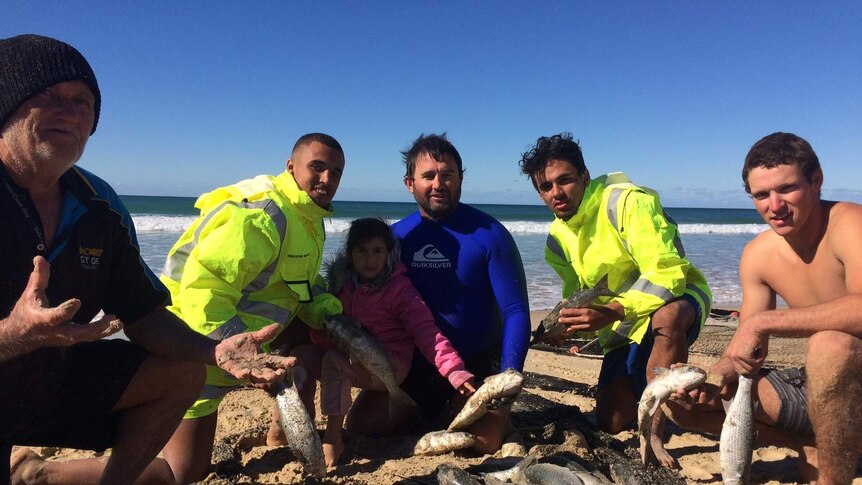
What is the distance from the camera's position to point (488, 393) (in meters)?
3.99

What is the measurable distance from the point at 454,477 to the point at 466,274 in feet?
5.60

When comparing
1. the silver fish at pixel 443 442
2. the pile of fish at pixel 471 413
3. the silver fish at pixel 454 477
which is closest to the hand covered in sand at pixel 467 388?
the pile of fish at pixel 471 413

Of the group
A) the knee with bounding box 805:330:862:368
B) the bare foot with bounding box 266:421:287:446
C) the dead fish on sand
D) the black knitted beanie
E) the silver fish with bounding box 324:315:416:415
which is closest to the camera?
the black knitted beanie

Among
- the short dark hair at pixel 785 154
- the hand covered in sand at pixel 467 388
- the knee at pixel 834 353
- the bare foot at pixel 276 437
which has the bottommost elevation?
the bare foot at pixel 276 437

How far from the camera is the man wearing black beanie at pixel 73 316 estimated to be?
266 cm

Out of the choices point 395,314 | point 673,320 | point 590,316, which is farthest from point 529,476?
point 673,320

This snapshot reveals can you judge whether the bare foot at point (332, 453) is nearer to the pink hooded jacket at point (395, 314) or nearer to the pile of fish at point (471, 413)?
the pile of fish at point (471, 413)

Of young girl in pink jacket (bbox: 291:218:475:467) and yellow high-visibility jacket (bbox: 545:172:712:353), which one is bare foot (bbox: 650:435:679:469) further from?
young girl in pink jacket (bbox: 291:218:475:467)

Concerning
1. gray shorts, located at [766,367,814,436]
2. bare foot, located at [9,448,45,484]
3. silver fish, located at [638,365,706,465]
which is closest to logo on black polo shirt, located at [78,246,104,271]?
bare foot, located at [9,448,45,484]

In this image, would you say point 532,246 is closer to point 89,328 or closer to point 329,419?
point 329,419

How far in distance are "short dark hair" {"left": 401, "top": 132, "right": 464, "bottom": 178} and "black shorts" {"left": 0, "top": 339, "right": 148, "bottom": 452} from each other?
2.40m

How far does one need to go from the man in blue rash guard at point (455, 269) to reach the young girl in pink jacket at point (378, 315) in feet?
0.65

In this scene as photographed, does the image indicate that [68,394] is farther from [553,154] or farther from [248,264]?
[553,154]

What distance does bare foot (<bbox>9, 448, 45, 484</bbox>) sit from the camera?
11.1ft
